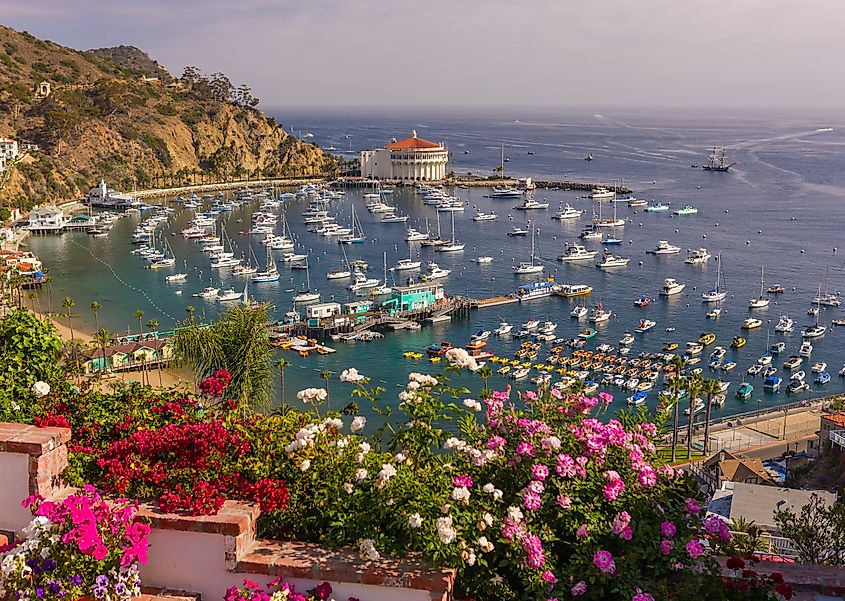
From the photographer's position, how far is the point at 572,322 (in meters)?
40.8

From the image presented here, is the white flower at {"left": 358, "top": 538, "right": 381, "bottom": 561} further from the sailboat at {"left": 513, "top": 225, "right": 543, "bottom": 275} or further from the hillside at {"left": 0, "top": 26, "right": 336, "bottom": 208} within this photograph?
the hillside at {"left": 0, "top": 26, "right": 336, "bottom": 208}

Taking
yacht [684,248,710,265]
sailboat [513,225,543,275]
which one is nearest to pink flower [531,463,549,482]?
sailboat [513,225,543,275]

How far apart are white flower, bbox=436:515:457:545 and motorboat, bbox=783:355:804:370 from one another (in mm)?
34401

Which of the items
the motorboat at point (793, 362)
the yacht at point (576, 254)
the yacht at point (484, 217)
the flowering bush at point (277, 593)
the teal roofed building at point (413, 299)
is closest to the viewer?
the flowering bush at point (277, 593)

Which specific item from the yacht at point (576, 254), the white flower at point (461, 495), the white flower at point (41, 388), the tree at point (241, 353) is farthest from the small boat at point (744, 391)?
the white flower at point (41, 388)

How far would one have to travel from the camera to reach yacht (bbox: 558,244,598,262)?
5603 cm

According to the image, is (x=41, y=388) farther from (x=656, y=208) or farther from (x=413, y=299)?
(x=656, y=208)

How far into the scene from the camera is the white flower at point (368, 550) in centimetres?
455

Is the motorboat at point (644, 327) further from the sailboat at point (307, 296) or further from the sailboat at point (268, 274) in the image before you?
the sailboat at point (268, 274)

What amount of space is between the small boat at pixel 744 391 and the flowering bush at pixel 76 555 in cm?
3080

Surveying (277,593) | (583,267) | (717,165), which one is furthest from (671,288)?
(717,165)

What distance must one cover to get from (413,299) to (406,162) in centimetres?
6214

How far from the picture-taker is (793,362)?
35.5m

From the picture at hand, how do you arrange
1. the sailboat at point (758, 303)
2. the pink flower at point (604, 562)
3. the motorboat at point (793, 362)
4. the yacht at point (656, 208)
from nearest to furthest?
the pink flower at point (604, 562) → the motorboat at point (793, 362) → the sailboat at point (758, 303) → the yacht at point (656, 208)
